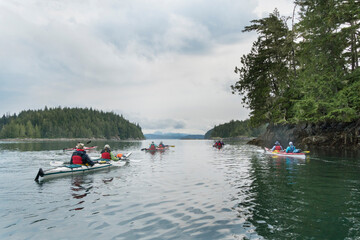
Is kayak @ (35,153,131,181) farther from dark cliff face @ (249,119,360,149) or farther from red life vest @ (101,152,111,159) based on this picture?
dark cliff face @ (249,119,360,149)

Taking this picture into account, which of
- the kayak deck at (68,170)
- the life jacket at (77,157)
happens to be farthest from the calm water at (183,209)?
the life jacket at (77,157)

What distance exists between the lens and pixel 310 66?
3509 cm

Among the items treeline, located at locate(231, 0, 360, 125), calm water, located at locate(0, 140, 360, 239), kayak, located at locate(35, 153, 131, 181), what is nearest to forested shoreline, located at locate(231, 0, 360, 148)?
treeline, located at locate(231, 0, 360, 125)

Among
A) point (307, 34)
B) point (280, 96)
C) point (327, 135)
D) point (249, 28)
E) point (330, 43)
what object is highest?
point (249, 28)

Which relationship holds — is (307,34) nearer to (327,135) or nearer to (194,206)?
(327,135)

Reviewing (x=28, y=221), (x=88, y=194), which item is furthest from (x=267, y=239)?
(x=88, y=194)

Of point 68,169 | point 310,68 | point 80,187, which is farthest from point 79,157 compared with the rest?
point 310,68

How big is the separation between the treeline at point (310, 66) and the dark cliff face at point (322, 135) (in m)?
1.97

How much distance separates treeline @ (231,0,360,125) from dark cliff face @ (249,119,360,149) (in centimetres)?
197

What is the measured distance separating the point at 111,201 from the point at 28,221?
3.17 meters

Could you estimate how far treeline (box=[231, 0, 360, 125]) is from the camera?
3153 centimetres

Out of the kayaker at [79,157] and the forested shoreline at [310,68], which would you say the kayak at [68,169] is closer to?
the kayaker at [79,157]

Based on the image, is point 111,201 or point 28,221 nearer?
point 28,221

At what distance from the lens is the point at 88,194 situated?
12070 millimetres
